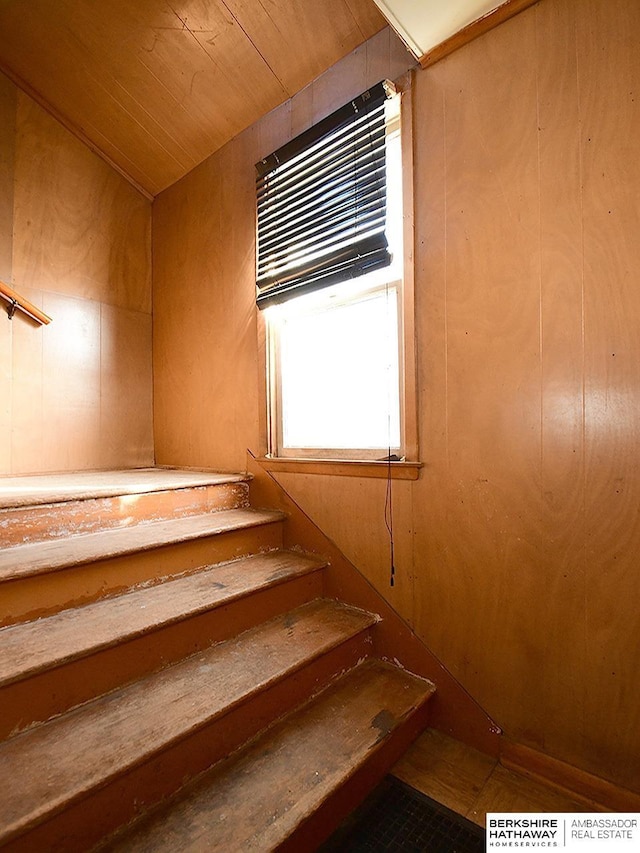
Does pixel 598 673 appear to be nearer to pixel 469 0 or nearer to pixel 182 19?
pixel 469 0

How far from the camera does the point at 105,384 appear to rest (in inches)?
113

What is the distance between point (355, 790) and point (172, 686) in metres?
0.63

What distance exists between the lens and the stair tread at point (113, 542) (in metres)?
1.41

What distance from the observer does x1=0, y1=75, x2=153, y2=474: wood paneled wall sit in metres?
2.49

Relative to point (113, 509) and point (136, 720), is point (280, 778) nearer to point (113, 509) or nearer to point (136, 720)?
→ point (136, 720)

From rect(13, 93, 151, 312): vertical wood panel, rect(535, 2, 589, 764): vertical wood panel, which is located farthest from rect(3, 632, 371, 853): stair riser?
rect(13, 93, 151, 312): vertical wood panel

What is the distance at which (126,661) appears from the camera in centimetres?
133

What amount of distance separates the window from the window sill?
5 centimetres

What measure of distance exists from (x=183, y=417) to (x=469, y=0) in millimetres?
2389

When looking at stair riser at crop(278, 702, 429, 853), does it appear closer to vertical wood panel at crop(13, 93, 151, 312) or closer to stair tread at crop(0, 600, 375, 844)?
stair tread at crop(0, 600, 375, 844)

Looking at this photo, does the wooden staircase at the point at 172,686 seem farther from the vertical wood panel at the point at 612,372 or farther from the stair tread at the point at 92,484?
the vertical wood panel at the point at 612,372

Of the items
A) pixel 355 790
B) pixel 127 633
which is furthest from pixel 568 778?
pixel 127 633

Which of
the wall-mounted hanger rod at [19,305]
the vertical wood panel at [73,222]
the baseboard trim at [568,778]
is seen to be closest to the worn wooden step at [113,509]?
the wall-mounted hanger rod at [19,305]

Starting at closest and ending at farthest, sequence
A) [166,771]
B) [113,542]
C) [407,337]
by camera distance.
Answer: [166,771]
[113,542]
[407,337]
